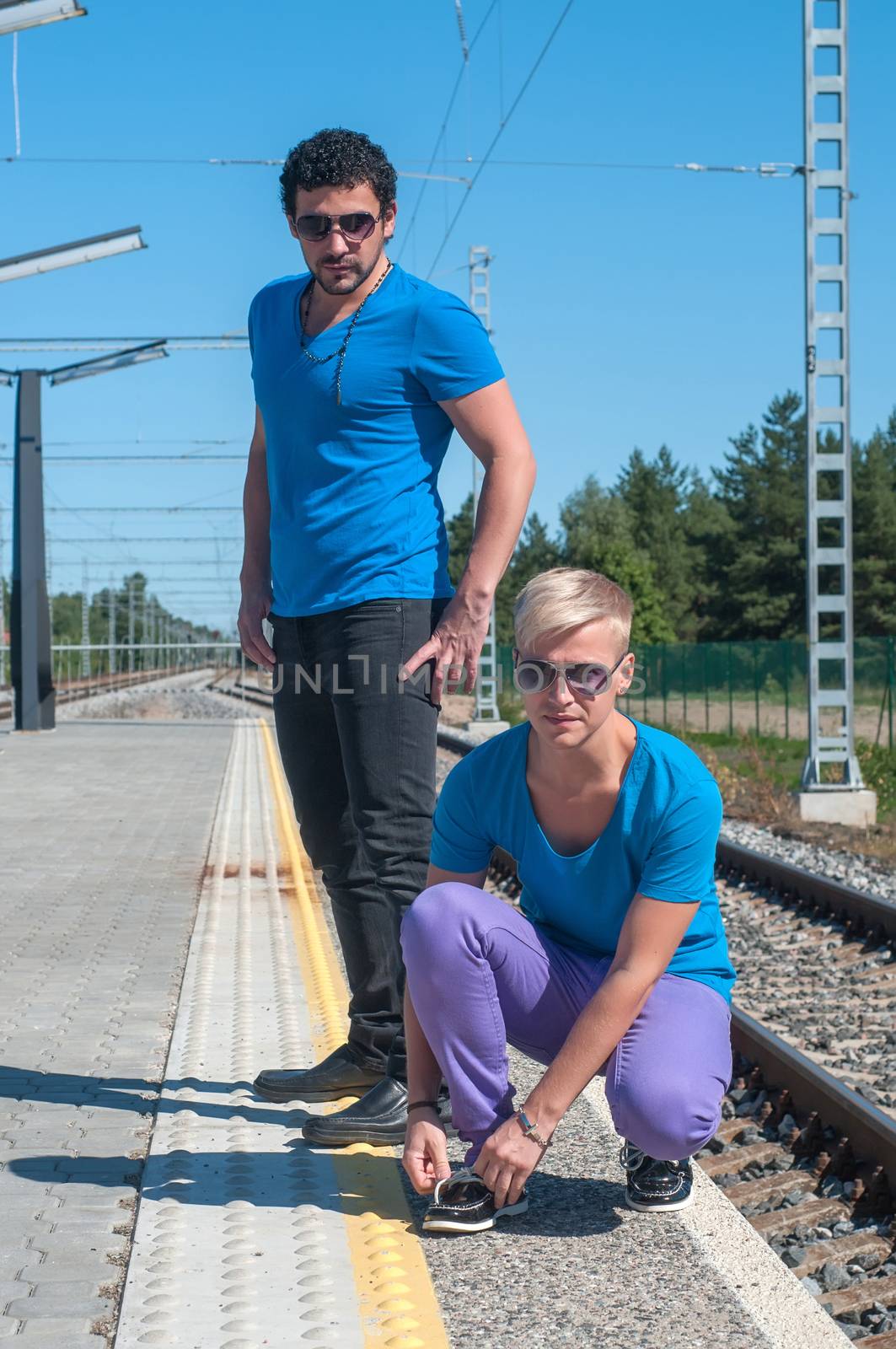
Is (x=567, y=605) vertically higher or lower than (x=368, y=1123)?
higher

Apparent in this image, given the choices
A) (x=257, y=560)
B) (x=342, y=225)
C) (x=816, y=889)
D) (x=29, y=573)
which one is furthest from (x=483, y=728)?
(x=342, y=225)

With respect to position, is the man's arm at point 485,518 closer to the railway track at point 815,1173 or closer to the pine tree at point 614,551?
the railway track at point 815,1173

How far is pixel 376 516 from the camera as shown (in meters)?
3.63

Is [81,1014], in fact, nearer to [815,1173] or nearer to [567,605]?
[815,1173]

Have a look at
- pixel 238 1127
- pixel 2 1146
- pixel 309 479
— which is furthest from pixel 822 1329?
pixel 309 479

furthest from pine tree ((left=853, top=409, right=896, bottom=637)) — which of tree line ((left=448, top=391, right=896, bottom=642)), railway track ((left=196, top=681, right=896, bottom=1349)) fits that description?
railway track ((left=196, top=681, right=896, bottom=1349))

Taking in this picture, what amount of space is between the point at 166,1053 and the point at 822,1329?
2.27 meters

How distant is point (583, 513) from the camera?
109 metres

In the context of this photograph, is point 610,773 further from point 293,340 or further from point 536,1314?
point 293,340

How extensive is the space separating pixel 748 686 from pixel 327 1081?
92.5 ft

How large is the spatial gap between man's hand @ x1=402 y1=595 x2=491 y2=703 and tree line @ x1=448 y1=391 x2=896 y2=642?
3913 centimetres

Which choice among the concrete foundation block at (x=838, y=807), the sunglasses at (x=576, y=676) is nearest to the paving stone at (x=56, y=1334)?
the sunglasses at (x=576, y=676)

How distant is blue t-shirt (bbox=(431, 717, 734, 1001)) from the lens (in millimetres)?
2947

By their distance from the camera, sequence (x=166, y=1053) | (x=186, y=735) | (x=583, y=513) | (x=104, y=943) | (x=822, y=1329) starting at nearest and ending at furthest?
(x=822, y=1329), (x=166, y=1053), (x=104, y=943), (x=186, y=735), (x=583, y=513)
